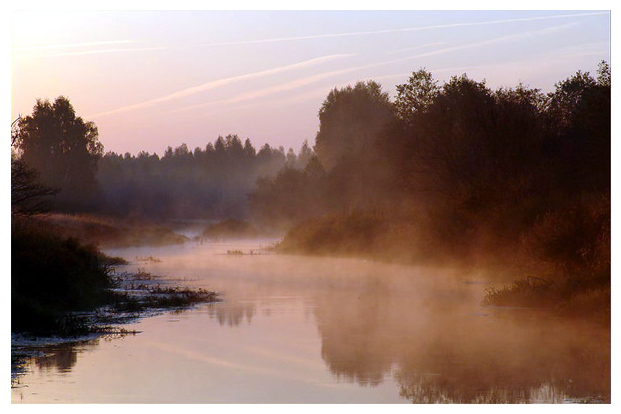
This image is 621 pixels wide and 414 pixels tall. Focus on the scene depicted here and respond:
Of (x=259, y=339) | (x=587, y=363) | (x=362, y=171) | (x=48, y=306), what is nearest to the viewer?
(x=587, y=363)

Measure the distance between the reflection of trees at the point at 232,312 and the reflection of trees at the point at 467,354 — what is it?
226 centimetres

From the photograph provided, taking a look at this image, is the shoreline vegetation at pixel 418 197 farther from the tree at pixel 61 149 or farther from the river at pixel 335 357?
the river at pixel 335 357

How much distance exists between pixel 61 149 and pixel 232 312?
8503 centimetres

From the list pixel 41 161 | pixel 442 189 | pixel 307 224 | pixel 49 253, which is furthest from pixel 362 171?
pixel 49 253

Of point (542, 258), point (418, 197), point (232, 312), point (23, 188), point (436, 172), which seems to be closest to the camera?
point (232, 312)

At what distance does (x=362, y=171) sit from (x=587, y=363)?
217 ft

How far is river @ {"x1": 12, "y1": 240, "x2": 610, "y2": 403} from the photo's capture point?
54.9 ft

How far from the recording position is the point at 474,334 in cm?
2406

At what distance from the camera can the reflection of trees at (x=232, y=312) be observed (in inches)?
1086

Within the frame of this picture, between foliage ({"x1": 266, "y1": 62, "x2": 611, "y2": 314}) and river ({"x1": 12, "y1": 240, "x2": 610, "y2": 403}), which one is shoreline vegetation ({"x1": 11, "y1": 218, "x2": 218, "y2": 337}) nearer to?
river ({"x1": 12, "y1": 240, "x2": 610, "y2": 403})

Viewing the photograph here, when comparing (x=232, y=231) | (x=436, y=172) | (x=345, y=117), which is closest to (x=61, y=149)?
(x=232, y=231)

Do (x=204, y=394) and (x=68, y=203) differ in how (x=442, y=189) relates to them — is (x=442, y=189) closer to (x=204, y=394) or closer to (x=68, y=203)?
(x=204, y=394)

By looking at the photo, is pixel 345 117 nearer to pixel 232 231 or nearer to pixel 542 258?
pixel 232 231

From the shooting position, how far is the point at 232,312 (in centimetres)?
2972
